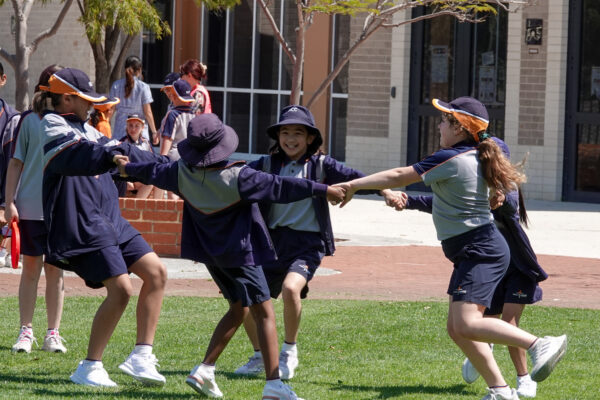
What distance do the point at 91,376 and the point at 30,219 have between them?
4.65 feet

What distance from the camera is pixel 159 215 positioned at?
11.8m

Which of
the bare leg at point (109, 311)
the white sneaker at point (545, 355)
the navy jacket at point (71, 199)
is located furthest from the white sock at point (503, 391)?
the navy jacket at point (71, 199)

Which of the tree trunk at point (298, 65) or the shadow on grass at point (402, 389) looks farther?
the tree trunk at point (298, 65)

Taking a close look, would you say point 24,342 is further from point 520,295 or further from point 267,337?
point 520,295

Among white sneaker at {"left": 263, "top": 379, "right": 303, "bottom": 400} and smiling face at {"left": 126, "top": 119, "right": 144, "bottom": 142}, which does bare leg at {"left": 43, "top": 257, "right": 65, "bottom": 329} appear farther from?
smiling face at {"left": 126, "top": 119, "right": 144, "bottom": 142}

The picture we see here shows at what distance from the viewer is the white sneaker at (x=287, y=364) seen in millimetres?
6840

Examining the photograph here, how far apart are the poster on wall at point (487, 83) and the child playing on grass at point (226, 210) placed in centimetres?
1354

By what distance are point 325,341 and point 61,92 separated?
276cm

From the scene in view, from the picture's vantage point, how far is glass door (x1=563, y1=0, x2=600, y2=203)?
1828cm

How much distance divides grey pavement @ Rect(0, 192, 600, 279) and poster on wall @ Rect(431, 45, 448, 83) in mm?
2545

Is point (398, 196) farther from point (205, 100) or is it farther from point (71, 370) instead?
point (205, 100)

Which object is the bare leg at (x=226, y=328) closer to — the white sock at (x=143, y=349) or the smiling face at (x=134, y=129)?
the white sock at (x=143, y=349)

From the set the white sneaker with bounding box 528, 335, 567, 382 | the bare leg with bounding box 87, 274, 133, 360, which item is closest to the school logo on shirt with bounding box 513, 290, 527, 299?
the white sneaker with bounding box 528, 335, 567, 382

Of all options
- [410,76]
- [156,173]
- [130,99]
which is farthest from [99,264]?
[410,76]
